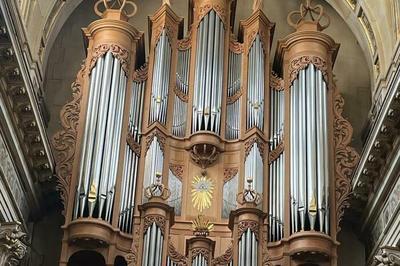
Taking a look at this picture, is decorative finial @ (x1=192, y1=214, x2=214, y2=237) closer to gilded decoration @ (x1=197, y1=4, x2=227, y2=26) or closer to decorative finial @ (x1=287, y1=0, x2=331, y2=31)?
gilded decoration @ (x1=197, y1=4, x2=227, y2=26)

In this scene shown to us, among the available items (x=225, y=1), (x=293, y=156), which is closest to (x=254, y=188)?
(x=293, y=156)

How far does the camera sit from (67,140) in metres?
16.6

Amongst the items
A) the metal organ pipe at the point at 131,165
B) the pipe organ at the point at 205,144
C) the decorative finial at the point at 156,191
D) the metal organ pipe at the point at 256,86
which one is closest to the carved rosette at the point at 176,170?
the pipe organ at the point at 205,144

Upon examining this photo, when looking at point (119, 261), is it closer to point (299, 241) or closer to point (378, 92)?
point (299, 241)

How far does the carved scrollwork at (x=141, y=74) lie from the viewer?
1755cm

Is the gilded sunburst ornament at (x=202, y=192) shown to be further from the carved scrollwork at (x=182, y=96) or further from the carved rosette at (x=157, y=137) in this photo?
the carved scrollwork at (x=182, y=96)

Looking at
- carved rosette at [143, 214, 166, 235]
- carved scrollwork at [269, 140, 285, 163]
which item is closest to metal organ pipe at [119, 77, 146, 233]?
carved rosette at [143, 214, 166, 235]

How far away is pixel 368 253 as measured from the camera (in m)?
16.9

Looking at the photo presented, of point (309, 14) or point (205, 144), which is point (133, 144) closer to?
point (205, 144)

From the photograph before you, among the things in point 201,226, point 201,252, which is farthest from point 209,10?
point 201,252

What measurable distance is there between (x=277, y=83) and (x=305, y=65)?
59 cm

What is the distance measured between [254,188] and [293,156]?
857mm

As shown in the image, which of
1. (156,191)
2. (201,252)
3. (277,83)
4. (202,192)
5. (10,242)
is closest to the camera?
(10,242)

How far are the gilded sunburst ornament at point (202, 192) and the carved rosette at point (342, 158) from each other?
202cm
